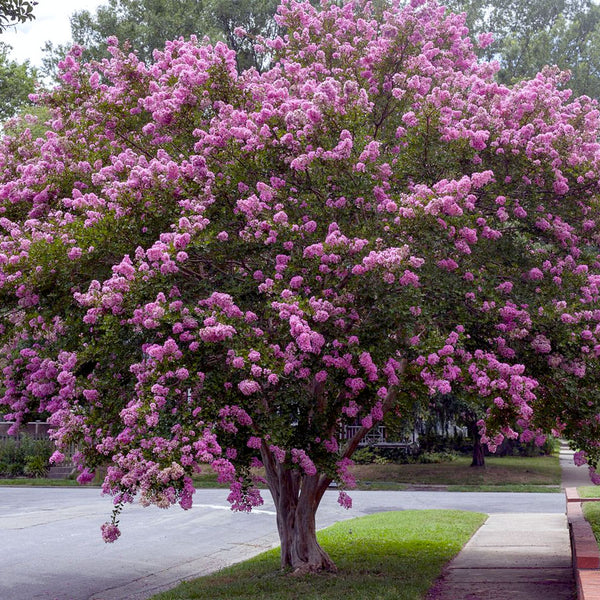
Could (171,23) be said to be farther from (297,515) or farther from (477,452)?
(297,515)

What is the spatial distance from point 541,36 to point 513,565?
22561 mm

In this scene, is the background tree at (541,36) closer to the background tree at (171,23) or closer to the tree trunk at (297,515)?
the background tree at (171,23)

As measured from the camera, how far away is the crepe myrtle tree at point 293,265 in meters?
7.78

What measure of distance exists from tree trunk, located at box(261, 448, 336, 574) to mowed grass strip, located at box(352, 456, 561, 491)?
1601 cm

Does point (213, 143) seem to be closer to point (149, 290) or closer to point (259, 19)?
point (149, 290)

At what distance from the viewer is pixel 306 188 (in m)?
9.03

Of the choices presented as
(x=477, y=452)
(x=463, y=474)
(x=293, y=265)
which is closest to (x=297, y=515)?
(x=293, y=265)

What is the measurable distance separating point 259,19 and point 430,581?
82.2 feet

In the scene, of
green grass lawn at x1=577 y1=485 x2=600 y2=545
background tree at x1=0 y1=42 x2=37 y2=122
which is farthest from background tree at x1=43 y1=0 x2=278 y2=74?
green grass lawn at x1=577 y1=485 x2=600 y2=545

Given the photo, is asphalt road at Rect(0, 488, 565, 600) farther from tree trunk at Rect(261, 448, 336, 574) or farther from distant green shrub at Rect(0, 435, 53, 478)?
distant green shrub at Rect(0, 435, 53, 478)

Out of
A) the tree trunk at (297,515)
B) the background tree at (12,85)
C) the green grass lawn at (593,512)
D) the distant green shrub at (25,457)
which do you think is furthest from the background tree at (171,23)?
the tree trunk at (297,515)

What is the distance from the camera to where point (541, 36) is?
92.6 feet

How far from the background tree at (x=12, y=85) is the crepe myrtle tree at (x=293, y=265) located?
26.2 metres

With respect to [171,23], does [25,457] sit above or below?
below
